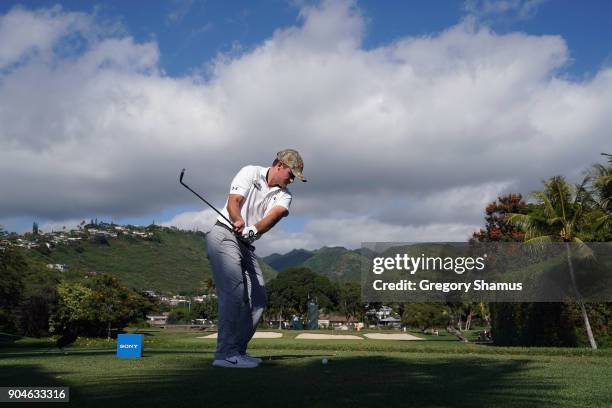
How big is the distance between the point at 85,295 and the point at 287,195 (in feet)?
179

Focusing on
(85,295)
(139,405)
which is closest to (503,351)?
(139,405)

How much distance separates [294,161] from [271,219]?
0.98 m

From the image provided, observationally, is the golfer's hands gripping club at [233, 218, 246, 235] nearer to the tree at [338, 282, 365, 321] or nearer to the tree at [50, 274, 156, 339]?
the tree at [50, 274, 156, 339]

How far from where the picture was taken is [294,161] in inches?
336

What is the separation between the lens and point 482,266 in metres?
49.0

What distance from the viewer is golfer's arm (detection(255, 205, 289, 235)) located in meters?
8.09

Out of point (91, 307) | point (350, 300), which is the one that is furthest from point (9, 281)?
point (350, 300)

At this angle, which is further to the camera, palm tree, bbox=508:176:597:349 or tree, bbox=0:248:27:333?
tree, bbox=0:248:27:333

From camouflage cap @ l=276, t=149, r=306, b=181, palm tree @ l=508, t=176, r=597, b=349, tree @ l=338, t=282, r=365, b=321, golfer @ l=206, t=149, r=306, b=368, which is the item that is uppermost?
palm tree @ l=508, t=176, r=597, b=349

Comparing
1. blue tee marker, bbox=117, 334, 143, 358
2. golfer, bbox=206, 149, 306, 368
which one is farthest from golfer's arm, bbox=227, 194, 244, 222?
blue tee marker, bbox=117, 334, 143, 358

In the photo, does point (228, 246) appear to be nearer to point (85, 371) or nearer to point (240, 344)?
point (240, 344)
